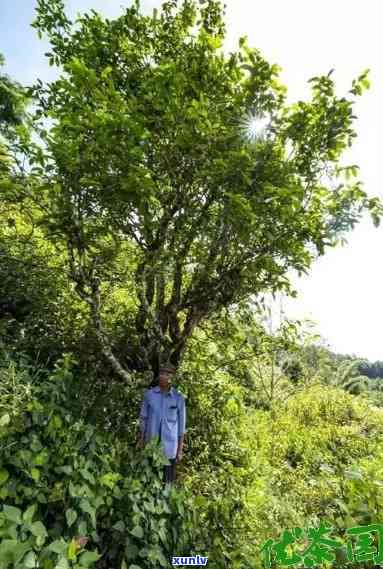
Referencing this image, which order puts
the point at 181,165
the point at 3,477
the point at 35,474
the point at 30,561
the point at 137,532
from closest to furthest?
the point at 30,561
the point at 3,477
the point at 35,474
the point at 137,532
the point at 181,165

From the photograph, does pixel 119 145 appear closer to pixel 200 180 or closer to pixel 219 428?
pixel 200 180

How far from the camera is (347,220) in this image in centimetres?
418

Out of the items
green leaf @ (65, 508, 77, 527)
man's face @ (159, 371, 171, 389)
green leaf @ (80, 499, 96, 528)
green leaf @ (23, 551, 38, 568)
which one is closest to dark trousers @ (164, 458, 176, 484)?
man's face @ (159, 371, 171, 389)

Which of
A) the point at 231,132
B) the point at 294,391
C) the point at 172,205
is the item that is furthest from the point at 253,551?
the point at 294,391

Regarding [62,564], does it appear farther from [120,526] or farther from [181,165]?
[181,165]

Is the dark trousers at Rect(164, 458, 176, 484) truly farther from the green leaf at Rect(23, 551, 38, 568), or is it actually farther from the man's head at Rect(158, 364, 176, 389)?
the green leaf at Rect(23, 551, 38, 568)

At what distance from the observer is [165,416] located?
13.4 ft

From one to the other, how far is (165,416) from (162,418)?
0.04 meters

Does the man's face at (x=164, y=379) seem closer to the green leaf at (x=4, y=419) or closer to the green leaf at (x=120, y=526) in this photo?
the green leaf at (x=120, y=526)

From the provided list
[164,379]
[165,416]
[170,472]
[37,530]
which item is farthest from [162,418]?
[37,530]

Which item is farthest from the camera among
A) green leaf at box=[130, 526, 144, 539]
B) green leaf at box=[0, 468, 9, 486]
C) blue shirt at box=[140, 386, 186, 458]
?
blue shirt at box=[140, 386, 186, 458]

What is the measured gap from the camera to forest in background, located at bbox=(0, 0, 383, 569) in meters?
2.45

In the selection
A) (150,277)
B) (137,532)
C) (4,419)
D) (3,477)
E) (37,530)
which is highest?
(150,277)

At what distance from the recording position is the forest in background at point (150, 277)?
2449 mm
